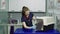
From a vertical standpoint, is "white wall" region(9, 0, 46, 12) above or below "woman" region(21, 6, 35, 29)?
above

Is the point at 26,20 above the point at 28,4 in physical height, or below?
below

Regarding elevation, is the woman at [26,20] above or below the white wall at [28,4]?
below

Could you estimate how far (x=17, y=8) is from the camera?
391 centimetres

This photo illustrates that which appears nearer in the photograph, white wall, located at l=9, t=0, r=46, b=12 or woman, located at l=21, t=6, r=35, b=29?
woman, located at l=21, t=6, r=35, b=29

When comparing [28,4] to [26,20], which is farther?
[28,4]

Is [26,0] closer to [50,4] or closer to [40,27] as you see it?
[50,4]

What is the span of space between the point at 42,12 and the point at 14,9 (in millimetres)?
745

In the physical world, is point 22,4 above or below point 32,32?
above

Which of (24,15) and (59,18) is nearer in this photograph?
(24,15)

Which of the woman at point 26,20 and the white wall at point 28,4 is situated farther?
the white wall at point 28,4

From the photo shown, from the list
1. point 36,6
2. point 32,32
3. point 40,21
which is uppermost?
point 36,6

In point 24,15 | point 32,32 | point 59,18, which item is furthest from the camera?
point 59,18

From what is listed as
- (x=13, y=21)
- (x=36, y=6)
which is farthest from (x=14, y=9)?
(x=36, y=6)

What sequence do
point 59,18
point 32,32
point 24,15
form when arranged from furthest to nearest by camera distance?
point 59,18 < point 24,15 < point 32,32
